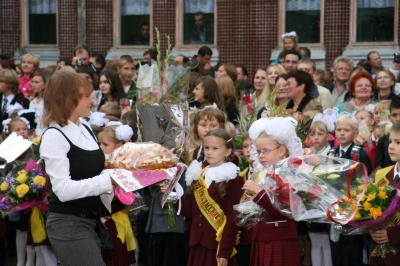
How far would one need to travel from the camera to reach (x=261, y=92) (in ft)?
36.3

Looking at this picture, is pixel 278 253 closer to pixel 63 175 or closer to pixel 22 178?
pixel 63 175

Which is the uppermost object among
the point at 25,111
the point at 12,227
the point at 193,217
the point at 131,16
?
the point at 131,16

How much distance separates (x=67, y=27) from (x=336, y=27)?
19.8ft

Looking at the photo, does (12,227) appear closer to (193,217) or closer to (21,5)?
(193,217)

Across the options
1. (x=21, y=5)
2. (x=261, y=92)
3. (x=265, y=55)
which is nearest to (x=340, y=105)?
(x=261, y=92)

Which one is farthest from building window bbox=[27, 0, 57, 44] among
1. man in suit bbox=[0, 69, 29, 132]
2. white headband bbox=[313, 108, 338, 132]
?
white headband bbox=[313, 108, 338, 132]

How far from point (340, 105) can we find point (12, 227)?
14.5 feet

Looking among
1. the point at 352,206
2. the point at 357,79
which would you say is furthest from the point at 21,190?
the point at 357,79

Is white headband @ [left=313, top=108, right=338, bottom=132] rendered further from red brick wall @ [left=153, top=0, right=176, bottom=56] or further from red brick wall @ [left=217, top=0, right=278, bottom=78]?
red brick wall @ [left=153, top=0, right=176, bottom=56]

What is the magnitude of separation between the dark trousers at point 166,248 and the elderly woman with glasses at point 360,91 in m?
3.04

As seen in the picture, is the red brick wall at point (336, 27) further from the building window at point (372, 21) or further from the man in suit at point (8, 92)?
the man in suit at point (8, 92)

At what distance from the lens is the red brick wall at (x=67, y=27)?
55.4 ft

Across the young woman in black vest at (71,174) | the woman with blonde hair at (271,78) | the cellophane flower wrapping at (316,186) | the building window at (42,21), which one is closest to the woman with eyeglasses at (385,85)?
the woman with blonde hair at (271,78)

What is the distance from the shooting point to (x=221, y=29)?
15.6 metres
